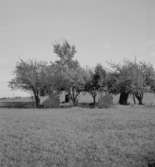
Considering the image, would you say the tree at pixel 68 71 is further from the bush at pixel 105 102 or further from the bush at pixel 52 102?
the bush at pixel 105 102

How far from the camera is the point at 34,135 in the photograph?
8.87m

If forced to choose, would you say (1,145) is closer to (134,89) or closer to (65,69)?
(65,69)

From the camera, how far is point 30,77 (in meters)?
29.1

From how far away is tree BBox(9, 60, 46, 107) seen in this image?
29125 mm

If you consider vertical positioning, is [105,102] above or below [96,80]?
below

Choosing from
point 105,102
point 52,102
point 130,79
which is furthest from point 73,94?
point 130,79

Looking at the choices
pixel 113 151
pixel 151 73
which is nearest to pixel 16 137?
pixel 113 151

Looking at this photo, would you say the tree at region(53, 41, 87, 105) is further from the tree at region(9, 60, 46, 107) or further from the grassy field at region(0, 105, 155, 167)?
the grassy field at region(0, 105, 155, 167)

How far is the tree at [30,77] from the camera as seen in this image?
29.1m

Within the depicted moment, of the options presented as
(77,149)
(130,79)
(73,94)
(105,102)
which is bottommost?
(77,149)

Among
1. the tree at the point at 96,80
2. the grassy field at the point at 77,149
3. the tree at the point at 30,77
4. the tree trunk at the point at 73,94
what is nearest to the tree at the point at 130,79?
the tree at the point at 96,80

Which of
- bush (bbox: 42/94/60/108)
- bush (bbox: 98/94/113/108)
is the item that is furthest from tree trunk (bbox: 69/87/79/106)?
bush (bbox: 98/94/113/108)

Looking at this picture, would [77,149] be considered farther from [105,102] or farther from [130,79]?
[130,79]

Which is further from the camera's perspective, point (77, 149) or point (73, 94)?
point (73, 94)
